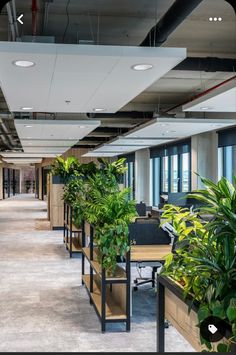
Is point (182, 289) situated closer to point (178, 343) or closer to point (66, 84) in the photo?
point (178, 343)

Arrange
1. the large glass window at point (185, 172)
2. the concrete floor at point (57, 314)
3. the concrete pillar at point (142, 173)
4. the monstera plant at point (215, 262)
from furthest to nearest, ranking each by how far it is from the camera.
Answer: the concrete pillar at point (142, 173) < the large glass window at point (185, 172) < the concrete floor at point (57, 314) < the monstera plant at point (215, 262)

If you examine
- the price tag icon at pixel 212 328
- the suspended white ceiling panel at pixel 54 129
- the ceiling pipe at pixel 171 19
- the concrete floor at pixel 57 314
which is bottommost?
the concrete floor at pixel 57 314

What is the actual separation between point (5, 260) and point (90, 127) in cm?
324

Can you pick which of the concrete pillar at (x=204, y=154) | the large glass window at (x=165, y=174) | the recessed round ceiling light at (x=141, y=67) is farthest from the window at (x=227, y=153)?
the recessed round ceiling light at (x=141, y=67)

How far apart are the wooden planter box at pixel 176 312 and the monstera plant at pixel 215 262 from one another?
0.07 m

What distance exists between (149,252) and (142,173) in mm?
14201

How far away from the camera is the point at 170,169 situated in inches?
647

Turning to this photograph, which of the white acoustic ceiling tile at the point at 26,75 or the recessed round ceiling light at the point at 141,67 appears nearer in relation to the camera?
the white acoustic ceiling tile at the point at 26,75

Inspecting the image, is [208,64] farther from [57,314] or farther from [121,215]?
[57,314]

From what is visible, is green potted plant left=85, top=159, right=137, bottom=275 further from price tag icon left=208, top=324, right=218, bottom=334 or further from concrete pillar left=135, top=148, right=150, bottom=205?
concrete pillar left=135, top=148, right=150, bottom=205

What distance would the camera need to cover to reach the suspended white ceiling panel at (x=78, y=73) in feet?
13.0

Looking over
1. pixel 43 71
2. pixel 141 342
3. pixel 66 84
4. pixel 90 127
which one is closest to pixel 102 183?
pixel 66 84

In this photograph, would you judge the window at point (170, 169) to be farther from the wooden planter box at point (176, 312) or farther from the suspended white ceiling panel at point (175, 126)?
the wooden planter box at point (176, 312)

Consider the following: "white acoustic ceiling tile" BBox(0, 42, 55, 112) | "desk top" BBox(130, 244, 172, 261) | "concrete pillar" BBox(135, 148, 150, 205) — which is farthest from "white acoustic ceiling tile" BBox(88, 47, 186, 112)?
"concrete pillar" BBox(135, 148, 150, 205)
